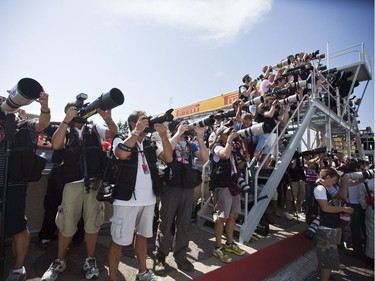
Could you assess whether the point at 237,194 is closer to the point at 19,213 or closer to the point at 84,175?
the point at 84,175

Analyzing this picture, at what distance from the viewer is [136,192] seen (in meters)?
2.60

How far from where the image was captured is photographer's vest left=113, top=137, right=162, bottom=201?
2520mm

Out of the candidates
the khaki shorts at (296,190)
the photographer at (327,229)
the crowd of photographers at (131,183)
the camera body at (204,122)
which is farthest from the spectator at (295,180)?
the camera body at (204,122)

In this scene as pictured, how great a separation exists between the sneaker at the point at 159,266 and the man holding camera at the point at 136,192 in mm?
268

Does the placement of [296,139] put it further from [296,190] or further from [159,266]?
[159,266]

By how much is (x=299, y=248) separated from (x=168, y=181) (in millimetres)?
3551

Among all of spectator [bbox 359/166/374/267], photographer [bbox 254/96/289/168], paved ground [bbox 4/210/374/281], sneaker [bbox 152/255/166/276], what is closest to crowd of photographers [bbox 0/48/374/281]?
sneaker [bbox 152/255/166/276]

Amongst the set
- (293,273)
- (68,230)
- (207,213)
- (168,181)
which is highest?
(168,181)

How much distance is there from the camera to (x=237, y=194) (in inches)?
146

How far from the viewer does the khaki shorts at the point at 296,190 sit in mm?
6281

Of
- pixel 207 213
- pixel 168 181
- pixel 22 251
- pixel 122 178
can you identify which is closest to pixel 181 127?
pixel 168 181

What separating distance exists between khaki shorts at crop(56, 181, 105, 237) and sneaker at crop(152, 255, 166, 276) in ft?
2.97

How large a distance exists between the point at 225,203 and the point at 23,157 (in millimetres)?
2746

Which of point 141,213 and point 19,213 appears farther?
point 141,213
